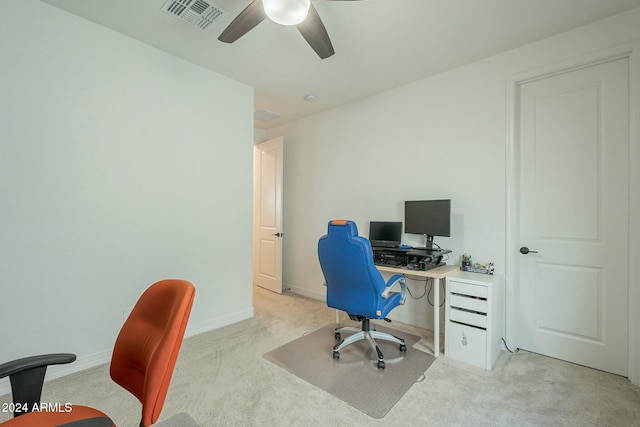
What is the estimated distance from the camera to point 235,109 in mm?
3182

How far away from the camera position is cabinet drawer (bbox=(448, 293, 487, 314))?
224 centimetres

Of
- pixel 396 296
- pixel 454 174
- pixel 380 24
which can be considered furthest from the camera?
pixel 454 174

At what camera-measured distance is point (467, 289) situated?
232cm

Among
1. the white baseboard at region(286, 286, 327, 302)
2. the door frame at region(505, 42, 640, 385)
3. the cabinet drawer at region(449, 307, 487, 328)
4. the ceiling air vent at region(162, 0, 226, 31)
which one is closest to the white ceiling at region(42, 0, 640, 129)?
the ceiling air vent at region(162, 0, 226, 31)

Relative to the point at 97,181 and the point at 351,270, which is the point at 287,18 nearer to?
the point at 351,270

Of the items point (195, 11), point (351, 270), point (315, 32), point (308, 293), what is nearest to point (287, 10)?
point (315, 32)

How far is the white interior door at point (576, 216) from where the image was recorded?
2.15 meters

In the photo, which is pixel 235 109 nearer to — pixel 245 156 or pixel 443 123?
pixel 245 156

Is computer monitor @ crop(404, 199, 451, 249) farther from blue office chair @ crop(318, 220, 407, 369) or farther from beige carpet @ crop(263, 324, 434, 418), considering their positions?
beige carpet @ crop(263, 324, 434, 418)

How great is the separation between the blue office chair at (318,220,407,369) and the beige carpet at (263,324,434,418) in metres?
0.12

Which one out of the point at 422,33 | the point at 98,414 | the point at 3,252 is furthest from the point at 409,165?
the point at 3,252

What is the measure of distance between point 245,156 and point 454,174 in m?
2.29

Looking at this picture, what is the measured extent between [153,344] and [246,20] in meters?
1.88

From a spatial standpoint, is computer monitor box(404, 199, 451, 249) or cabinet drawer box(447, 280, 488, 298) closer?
cabinet drawer box(447, 280, 488, 298)
